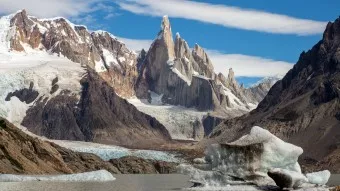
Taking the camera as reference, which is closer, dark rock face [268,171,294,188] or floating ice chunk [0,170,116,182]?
dark rock face [268,171,294,188]

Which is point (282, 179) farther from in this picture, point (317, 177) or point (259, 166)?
point (317, 177)

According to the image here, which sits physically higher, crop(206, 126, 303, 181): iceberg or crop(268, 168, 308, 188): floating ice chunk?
crop(206, 126, 303, 181): iceberg

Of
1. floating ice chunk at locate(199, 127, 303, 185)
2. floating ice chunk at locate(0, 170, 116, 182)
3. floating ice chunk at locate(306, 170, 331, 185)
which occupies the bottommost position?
floating ice chunk at locate(0, 170, 116, 182)

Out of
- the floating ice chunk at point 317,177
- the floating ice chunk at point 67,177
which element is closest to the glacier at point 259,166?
the floating ice chunk at point 317,177

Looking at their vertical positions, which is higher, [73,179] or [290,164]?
[290,164]

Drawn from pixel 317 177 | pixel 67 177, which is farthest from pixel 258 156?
pixel 67 177

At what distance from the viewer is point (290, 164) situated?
3644 inches

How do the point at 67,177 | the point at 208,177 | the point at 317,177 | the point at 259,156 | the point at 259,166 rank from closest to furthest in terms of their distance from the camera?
1. the point at 259,156
2. the point at 259,166
3. the point at 317,177
4. the point at 208,177
5. the point at 67,177

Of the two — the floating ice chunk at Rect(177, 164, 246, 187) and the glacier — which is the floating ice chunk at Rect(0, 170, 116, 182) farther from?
the glacier

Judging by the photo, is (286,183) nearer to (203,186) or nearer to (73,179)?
(203,186)

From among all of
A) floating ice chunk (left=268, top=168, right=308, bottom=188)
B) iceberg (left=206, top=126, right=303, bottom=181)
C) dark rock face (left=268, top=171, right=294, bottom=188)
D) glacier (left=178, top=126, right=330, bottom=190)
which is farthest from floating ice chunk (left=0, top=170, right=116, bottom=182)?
floating ice chunk (left=268, top=168, right=308, bottom=188)

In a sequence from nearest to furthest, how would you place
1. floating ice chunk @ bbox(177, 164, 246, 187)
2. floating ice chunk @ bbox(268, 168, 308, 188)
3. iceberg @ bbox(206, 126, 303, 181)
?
1. floating ice chunk @ bbox(268, 168, 308, 188)
2. iceberg @ bbox(206, 126, 303, 181)
3. floating ice chunk @ bbox(177, 164, 246, 187)

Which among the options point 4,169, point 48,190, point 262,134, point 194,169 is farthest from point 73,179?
point 262,134

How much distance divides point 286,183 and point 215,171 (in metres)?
12.5
